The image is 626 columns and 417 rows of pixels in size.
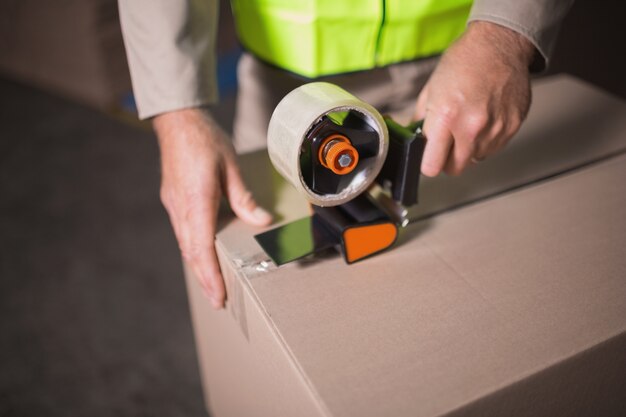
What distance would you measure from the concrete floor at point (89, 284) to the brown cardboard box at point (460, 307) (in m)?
0.64

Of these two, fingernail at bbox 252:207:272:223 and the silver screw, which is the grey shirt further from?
the silver screw

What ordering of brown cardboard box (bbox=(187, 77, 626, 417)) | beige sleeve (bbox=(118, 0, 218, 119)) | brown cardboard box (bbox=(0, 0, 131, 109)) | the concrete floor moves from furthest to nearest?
brown cardboard box (bbox=(0, 0, 131, 109)) < the concrete floor < beige sleeve (bbox=(118, 0, 218, 119)) < brown cardboard box (bbox=(187, 77, 626, 417))

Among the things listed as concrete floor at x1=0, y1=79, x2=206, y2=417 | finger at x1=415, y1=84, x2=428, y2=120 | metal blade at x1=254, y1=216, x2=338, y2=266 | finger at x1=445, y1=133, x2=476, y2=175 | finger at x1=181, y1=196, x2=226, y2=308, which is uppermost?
finger at x1=415, y1=84, x2=428, y2=120

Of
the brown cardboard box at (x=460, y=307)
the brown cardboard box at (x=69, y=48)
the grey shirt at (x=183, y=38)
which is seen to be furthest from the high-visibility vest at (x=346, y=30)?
the brown cardboard box at (x=69, y=48)

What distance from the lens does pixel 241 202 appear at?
0.75 meters

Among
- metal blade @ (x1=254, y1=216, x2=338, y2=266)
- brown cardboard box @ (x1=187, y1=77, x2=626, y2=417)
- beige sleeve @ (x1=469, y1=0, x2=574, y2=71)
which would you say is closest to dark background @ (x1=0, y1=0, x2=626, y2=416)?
brown cardboard box @ (x1=187, y1=77, x2=626, y2=417)

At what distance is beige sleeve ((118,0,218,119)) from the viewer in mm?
766

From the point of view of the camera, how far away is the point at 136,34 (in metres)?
0.79

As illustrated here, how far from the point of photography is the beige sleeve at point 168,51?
77 centimetres

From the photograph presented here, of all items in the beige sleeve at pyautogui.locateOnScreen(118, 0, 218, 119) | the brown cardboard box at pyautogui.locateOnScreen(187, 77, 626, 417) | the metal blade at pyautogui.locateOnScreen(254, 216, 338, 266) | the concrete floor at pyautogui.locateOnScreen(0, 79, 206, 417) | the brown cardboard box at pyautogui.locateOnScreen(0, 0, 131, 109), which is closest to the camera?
the brown cardboard box at pyautogui.locateOnScreen(187, 77, 626, 417)

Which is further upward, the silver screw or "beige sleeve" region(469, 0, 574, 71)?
"beige sleeve" region(469, 0, 574, 71)

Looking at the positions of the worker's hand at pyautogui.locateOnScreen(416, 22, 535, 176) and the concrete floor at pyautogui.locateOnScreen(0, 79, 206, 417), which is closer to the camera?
the worker's hand at pyautogui.locateOnScreen(416, 22, 535, 176)

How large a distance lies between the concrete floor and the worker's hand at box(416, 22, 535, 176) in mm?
963

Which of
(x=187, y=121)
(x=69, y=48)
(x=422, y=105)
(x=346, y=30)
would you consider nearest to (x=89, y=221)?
(x=69, y=48)
